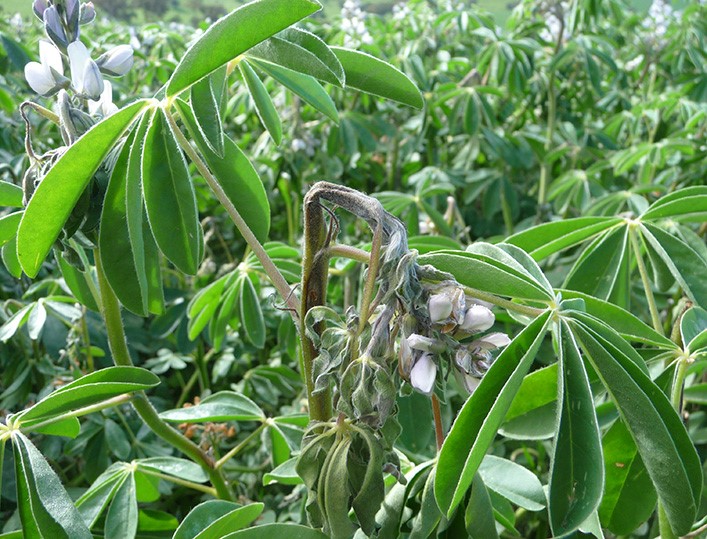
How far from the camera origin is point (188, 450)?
0.92m

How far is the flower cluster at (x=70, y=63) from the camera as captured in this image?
722mm

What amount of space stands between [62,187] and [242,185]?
0.22m

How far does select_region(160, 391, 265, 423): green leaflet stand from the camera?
0.97 meters

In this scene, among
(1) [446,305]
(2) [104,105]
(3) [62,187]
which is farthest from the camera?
(2) [104,105]

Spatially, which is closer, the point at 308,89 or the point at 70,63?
the point at 70,63

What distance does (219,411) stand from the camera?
100 centimetres

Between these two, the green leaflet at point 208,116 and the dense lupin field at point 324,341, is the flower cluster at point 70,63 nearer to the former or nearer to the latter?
the dense lupin field at point 324,341

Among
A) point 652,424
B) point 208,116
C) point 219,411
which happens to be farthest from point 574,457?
point 219,411

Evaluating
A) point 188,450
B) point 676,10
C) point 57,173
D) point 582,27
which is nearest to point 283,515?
point 188,450

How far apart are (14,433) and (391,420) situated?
428 millimetres

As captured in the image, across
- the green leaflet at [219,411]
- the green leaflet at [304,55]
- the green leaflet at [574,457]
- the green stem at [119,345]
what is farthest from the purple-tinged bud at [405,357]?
the green leaflet at [219,411]

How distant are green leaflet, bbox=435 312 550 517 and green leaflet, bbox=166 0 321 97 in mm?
322

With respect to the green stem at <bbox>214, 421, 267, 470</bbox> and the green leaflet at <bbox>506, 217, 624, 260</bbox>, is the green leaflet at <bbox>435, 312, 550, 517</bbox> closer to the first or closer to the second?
the green leaflet at <bbox>506, 217, 624, 260</bbox>

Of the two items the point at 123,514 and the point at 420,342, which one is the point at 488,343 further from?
the point at 123,514
